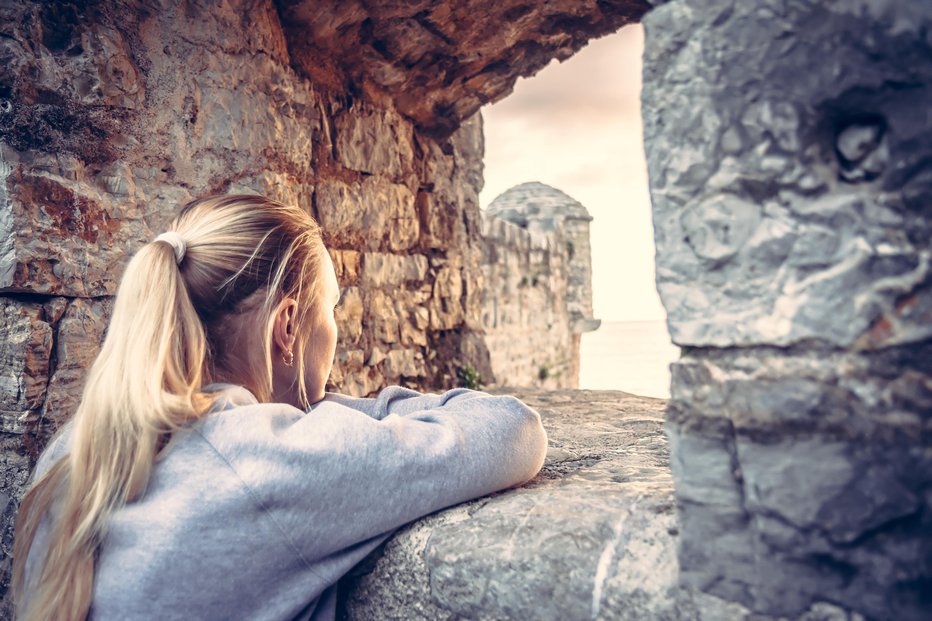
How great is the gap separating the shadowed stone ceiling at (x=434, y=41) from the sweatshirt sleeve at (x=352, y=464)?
5.79ft

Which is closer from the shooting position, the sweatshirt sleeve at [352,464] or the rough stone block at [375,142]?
the sweatshirt sleeve at [352,464]

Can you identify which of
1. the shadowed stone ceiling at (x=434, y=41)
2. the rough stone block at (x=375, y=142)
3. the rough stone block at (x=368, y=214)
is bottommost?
the rough stone block at (x=368, y=214)

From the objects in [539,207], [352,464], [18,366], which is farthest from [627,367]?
[352,464]

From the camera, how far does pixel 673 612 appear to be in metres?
0.84

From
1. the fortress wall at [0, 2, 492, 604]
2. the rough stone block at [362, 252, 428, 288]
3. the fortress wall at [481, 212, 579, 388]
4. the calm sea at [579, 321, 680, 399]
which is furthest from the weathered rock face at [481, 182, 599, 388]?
the fortress wall at [0, 2, 492, 604]

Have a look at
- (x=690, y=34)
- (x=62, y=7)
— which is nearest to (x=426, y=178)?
(x=62, y=7)

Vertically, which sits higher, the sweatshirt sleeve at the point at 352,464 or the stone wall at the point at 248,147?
the stone wall at the point at 248,147

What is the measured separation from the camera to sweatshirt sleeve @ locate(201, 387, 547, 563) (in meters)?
0.97

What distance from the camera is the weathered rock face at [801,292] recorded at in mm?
698

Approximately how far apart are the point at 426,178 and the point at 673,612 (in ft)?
9.02

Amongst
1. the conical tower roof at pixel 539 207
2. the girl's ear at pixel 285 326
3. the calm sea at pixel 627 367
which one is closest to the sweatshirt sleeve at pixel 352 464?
the girl's ear at pixel 285 326

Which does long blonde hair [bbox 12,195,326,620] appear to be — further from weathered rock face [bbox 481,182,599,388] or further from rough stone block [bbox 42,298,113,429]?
weathered rock face [bbox 481,182,599,388]

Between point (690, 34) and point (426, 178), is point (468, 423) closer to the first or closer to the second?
point (690, 34)

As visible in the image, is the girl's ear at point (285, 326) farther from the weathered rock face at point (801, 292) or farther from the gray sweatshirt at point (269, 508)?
the weathered rock face at point (801, 292)
